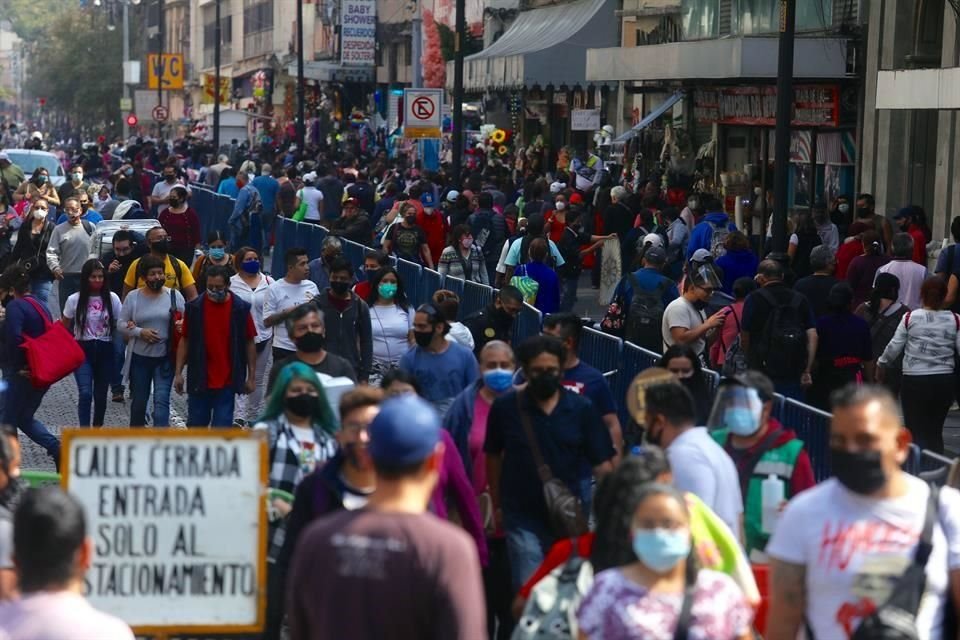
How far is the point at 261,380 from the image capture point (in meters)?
15.1

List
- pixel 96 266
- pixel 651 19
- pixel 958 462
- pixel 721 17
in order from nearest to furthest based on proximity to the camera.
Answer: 1. pixel 958 462
2. pixel 96 266
3. pixel 721 17
4. pixel 651 19

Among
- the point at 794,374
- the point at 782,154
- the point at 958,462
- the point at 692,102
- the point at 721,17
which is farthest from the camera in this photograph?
the point at 692,102

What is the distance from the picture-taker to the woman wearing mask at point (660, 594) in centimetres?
506

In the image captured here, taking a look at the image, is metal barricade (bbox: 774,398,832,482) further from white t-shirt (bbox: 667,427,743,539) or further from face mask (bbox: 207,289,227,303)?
face mask (bbox: 207,289,227,303)

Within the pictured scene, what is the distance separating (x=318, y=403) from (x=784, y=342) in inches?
193

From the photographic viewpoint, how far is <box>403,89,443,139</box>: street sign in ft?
98.1

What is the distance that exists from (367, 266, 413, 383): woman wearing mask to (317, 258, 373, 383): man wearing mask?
34 cm

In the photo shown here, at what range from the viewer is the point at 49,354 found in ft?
41.3

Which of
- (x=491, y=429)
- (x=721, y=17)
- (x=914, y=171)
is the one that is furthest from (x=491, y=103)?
(x=491, y=429)

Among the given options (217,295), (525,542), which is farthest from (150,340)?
(525,542)

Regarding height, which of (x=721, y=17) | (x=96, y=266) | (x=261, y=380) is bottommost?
(x=261, y=380)

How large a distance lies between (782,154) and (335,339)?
6.00 metres

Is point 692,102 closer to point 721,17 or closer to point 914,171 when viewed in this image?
point 721,17

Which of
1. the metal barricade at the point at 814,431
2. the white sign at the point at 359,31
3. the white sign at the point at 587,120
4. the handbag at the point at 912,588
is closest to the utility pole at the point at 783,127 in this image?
the metal barricade at the point at 814,431
